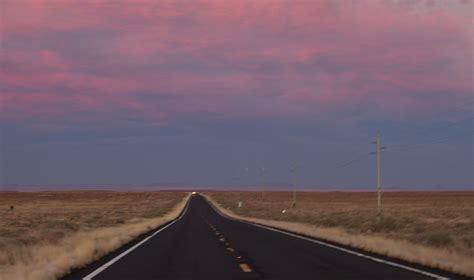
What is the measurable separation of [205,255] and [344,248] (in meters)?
5.58

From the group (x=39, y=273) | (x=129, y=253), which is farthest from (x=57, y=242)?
(x=39, y=273)

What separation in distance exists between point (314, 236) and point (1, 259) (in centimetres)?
1666

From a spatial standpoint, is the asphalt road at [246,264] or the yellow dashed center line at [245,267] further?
the yellow dashed center line at [245,267]

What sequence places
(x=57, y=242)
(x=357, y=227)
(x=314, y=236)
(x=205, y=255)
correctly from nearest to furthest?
(x=205, y=255), (x=57, y=242), (x=314, y=236), (x=357, y=227)

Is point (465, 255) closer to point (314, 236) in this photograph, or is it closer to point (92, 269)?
point (92, 269)

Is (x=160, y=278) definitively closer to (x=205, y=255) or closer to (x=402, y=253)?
(x=205, y=255)

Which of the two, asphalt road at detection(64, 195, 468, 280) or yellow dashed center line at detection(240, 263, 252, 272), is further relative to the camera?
yellow dashed center line at detection(240, 263, 252, 272)

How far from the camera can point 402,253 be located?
2016cm

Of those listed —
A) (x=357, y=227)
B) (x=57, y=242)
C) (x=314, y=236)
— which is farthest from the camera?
(x=357, y=227)

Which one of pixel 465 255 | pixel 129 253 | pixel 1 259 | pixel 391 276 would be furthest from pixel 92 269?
pixel 465 255

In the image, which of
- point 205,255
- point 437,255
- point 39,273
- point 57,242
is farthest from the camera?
point 57,242

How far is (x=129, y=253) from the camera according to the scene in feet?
75.4

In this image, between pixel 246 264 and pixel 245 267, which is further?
pixel 246 264

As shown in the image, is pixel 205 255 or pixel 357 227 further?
pixel 357 227
